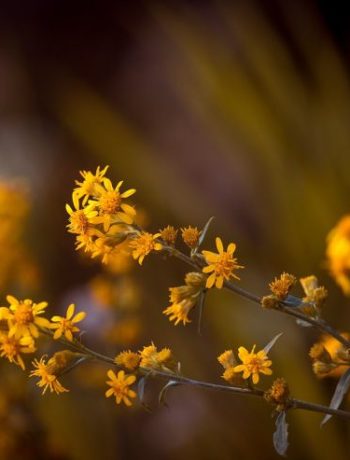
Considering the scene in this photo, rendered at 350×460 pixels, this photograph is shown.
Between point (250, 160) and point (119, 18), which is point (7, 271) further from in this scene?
point (119, 18)

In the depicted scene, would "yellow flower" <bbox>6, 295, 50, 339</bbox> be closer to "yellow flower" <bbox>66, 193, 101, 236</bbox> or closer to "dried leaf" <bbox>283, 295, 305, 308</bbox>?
"yellow flower" <bbox>66, 193, 101, 236</bbox>

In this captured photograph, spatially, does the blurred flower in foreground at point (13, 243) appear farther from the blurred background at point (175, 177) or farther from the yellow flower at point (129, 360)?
the yellow flower at point (129, 360)

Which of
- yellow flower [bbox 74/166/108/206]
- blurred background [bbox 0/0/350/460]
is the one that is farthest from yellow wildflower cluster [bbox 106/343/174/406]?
blurred background [bbox 0/0/350/460]

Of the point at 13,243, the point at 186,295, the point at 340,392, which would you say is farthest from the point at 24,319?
the point at 13,243

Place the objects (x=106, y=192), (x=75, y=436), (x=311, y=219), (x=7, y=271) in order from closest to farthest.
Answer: (x=106, y=192)
(x=7, y=271)
(x=75, y=436)
(x=311, y=219)

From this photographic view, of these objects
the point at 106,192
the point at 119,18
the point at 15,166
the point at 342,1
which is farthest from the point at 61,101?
the point at 106,192
